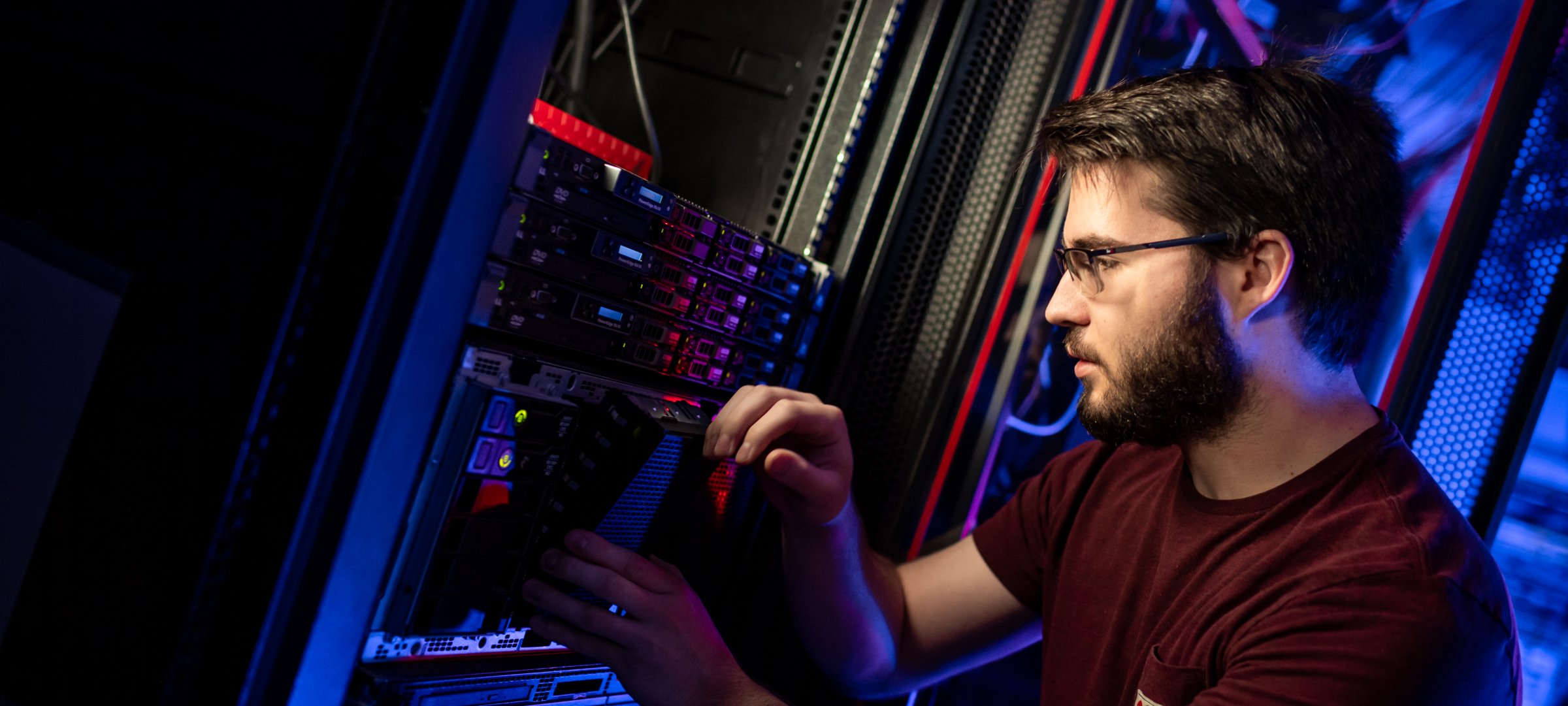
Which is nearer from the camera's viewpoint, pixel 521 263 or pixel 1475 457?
pixel 521 263

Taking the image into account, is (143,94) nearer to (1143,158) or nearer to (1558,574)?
(1143,158)

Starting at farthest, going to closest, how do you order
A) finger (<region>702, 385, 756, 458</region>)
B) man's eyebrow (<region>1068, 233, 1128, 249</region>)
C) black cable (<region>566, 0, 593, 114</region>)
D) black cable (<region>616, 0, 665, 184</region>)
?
black cable (<region>566, 0, 593, 114</region>)
black cable (<region>616, 0, 665, 184</region>)
man's eyebrow (<region>1068, 233, 1128, 249</region>)
finger (<region>702, 385, 756, 458</region>)

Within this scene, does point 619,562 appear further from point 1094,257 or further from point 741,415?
point 1094,257

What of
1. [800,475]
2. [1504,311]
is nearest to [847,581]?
[800,475]

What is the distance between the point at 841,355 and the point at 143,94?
2.97 feet

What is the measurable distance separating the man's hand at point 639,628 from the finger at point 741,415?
0.48ft

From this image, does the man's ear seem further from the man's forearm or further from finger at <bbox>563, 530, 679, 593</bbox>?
finger at <bbox>563, 530, 679, 593</bbox>

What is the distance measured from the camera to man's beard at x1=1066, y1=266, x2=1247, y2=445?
1.04 meters

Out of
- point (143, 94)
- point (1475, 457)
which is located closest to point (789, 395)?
point (143, 94)

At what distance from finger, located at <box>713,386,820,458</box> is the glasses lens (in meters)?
0.39

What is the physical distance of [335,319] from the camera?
69 cm

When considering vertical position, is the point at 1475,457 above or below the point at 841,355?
above

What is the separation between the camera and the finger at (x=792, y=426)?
99 cm

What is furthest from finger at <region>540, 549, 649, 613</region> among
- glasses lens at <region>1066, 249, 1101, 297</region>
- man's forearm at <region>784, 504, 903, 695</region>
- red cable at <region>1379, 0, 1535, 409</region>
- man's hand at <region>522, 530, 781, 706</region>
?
red cable at <region>1379, 0, 1535, 409</region>
